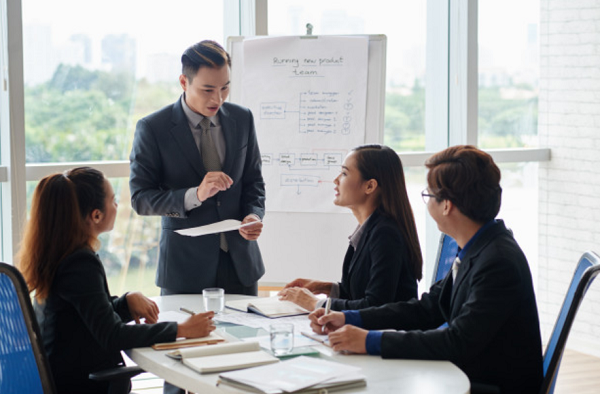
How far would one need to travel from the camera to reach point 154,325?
6.66 feet

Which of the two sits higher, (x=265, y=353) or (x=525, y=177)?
(x=525, y=177)

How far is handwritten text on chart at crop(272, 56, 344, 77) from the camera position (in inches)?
151

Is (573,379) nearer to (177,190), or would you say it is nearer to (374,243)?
(374,243)

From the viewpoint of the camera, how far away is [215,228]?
2.63m

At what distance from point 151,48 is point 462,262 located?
2.56 meters

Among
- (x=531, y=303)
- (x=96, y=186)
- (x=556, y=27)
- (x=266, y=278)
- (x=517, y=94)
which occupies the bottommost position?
(x=266, y=278)

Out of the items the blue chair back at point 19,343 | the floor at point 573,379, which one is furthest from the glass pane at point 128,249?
the blue chair back at point 19,343

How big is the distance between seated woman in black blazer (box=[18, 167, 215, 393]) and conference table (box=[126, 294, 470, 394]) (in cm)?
8

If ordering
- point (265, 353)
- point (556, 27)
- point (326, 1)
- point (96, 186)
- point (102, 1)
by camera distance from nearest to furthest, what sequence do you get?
point (265, 353), point (96, 186), point (102, 1), point (326, 1), point (556, 27)

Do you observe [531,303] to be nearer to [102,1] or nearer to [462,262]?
[462,262]

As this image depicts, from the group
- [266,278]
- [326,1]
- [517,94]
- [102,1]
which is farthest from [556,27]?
[102,1]

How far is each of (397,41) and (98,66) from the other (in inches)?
72.3

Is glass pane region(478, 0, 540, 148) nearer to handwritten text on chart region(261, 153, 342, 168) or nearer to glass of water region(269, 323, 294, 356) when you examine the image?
handwritten text on chart region(261, 153, 342, 168)

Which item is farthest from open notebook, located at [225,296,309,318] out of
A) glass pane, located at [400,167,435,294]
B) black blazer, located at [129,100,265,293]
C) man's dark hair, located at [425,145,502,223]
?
glass pane, located at [400,167,435,294]
